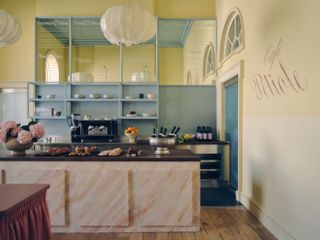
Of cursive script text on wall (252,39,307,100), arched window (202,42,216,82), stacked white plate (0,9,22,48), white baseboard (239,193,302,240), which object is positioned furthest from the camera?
arched window (202,42,216,82)

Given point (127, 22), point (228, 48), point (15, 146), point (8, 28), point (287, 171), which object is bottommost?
point (287, 171)

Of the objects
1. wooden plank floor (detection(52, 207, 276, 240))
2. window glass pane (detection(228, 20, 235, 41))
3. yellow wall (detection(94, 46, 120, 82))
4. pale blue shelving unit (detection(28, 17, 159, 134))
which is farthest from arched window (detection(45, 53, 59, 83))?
wooden plank floor (detection(52, 207, 276, 240))

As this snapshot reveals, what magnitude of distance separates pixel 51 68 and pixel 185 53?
8.89 ft

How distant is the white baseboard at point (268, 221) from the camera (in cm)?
283

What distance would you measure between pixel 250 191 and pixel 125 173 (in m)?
1.84

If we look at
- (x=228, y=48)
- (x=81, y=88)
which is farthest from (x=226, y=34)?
(x=81, y=88)

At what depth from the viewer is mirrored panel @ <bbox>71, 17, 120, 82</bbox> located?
5.75m

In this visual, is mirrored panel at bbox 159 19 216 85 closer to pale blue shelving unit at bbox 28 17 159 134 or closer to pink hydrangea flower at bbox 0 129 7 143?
pale blue shelving unit at bbox 28 17 159 134

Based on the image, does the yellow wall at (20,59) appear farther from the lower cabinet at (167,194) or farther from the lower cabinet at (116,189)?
the lower cabinet at (167,194)

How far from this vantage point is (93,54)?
5762 millimetres

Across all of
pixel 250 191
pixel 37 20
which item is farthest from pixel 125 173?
pixel 37 20

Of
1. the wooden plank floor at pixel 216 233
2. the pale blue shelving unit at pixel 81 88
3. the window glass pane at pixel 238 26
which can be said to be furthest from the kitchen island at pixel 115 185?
the pale blue shelving unit at pixel 81 88

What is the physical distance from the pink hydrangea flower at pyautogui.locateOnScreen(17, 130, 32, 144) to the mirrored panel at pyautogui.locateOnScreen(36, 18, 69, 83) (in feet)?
9.45

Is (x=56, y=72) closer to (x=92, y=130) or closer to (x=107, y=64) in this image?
(x=107, y=64)
